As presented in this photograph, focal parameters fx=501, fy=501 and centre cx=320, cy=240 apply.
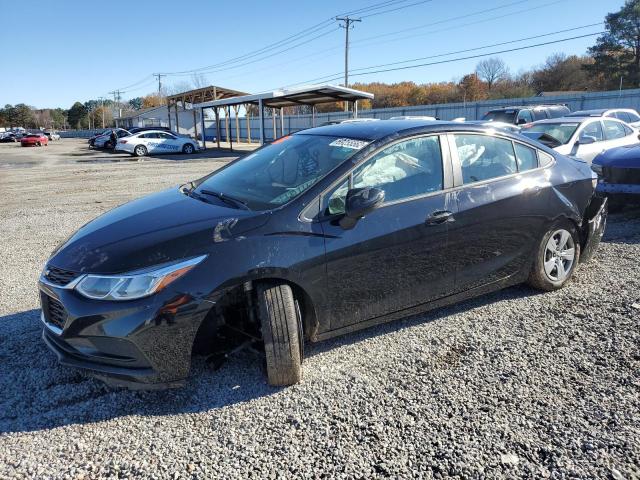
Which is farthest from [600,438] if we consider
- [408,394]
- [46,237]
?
[46,237]

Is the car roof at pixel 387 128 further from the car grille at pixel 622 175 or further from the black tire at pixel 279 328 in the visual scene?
the car grille at pixel 622 175

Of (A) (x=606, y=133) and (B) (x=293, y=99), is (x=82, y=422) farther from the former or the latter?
(B) (x=293, y=99)

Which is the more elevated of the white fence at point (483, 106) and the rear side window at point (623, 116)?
the white fence at point (483, 106)

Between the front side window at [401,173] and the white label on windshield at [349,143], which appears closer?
the front side window at [401,173]

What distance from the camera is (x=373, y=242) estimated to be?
341 centimetres

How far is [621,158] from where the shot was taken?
7293 millimetres

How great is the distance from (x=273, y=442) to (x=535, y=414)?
4.86ft

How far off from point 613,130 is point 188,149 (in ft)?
80.9

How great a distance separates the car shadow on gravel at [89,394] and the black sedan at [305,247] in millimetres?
210

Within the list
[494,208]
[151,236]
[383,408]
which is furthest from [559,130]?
[151,236]

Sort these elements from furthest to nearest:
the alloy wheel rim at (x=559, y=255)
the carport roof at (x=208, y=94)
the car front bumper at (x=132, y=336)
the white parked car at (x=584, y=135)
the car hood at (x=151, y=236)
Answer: the carport roof at (x=208, y=94) → the white parked car at (x=584, y=135) → the alloy wheel rim at (x=559, y=255) → the car hood at (x=151, y=236) → the car front bumper at (x=132, y=336)

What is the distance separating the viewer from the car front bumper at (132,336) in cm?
280

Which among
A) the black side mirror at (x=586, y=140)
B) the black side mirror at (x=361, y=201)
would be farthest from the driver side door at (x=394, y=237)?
the black side mirror at (x=586, y=140)

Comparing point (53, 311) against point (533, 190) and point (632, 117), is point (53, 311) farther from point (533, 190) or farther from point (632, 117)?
point (632, 117)
